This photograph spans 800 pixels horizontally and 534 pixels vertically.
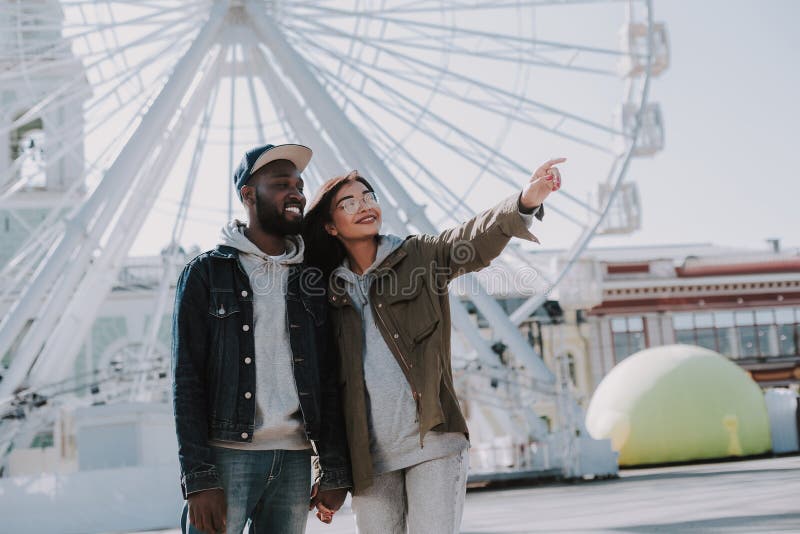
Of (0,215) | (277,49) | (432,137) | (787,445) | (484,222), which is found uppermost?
(0,215)

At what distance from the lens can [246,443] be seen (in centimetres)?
300

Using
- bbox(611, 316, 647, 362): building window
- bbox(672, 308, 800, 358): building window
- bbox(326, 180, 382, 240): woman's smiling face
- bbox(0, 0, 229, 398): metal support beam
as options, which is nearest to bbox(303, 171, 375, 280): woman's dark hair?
bbox(326, 180, 382, 240): woman's smiling face

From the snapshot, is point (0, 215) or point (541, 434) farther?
point (0, 215)

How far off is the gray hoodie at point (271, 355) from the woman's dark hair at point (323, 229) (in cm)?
21

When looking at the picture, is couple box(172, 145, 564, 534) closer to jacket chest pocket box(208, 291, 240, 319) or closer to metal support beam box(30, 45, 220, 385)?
jacket chest pocket box(208, 291, 240, 319)

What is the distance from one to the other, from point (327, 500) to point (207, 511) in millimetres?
429

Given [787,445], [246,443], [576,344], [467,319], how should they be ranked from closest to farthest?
[246,443] < [467,319] < [787,445] < [576,344]

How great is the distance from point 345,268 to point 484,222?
1.65 feet

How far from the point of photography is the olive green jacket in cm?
312

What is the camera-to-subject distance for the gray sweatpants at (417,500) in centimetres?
306

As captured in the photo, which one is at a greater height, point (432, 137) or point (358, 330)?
point (432, 137)

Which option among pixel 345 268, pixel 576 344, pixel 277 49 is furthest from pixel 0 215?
pixel 345 268

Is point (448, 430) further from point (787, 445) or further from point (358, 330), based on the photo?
point (787, 445)

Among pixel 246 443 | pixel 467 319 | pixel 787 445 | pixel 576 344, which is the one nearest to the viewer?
pixel 246 443
